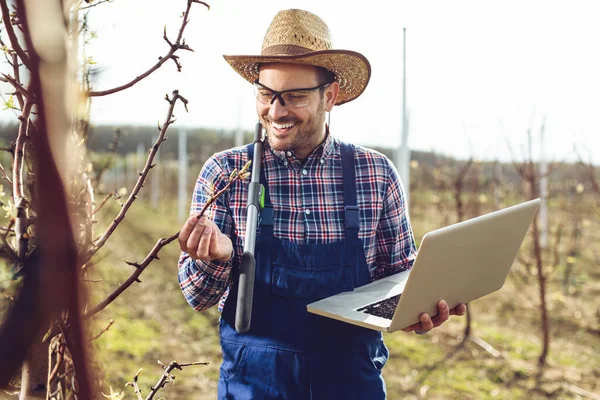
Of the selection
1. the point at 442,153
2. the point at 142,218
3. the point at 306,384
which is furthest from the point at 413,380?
the point at 142,218

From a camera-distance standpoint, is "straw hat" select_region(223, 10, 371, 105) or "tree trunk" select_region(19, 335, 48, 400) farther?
"straw hat" select_region(223, 10, 371, 105)

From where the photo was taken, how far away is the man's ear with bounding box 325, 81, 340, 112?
1994 mm

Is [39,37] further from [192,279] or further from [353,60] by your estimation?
[353,60]

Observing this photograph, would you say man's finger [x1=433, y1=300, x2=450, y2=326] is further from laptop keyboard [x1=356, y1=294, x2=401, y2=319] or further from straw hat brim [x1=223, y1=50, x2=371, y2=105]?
straw hat brim [x1=223, y1=50, x2=371, y2=105]

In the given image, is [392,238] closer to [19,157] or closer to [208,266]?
[208,266]

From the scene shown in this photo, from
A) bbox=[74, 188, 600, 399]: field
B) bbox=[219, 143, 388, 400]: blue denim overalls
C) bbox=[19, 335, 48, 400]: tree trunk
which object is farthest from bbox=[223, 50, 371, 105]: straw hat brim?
bbox=[74, 188, 600, 399]: field

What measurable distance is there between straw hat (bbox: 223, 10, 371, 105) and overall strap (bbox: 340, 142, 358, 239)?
0.29 m

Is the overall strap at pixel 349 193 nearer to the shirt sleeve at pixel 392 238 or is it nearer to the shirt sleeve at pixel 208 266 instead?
the shirt sleeve at pixel 392 238

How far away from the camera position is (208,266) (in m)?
1.63

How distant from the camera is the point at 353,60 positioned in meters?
1.95

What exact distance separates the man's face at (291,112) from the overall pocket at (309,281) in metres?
0.40

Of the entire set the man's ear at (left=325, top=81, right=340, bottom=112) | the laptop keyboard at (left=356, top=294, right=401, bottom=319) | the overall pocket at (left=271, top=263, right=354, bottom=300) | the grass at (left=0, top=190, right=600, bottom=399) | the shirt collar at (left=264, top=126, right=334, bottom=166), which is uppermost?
the man's ear at (left=325, top=81, right=340, bottom=112)

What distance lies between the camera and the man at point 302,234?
5.48ft

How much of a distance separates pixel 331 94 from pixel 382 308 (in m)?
0.84
